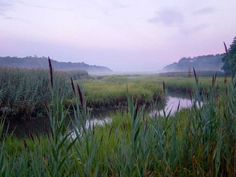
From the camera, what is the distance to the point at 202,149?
8.36ft

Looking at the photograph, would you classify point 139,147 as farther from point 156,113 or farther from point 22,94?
point 22,94

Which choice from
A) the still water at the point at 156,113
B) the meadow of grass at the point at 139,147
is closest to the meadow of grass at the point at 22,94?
the still water at the point at 156,113

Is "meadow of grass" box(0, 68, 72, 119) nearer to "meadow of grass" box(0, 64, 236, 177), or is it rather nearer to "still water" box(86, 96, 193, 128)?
"still water" box(86, 96, 193, 128)

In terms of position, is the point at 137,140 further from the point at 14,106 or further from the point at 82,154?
the point at 14,106

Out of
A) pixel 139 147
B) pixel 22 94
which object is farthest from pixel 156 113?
pixel 22 94

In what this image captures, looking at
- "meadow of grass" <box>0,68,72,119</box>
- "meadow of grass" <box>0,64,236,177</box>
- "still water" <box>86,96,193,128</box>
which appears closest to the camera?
"meadow of grass" <box>0,64,236,177</box>

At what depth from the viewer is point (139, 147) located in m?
2.13

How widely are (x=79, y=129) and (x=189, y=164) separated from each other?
1292 mm

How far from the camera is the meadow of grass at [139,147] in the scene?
1696mm

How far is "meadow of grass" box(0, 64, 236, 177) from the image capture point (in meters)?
1.70

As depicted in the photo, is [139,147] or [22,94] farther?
[22,94]

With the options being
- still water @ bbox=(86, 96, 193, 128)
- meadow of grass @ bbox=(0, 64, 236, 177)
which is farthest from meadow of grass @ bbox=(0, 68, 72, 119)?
meadow of grass @ bbox=(0, 64, 236, 177)

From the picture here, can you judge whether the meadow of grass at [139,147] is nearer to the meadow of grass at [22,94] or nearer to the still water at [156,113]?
the still water at [156,113]

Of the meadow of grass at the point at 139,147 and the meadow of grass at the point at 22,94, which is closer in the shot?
the meadow of grass at the point at 139,147
